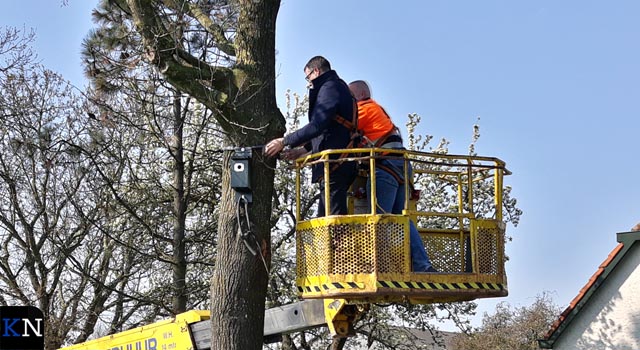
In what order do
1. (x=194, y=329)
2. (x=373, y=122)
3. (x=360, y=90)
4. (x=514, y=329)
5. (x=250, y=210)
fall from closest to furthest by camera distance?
(x=250, y=210) < (x=373, y=122) < (x=360, y=90) < (x=194, y=329) < (x=514, y=329)

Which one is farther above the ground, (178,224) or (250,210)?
(178,224)

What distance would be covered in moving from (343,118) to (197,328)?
2.90 meters

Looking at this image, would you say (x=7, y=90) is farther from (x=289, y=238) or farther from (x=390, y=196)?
(x=390, y=196)

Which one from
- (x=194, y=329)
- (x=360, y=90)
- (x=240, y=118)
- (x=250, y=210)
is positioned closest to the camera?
(x=250, y=210)

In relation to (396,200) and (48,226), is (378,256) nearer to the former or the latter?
(396,200)

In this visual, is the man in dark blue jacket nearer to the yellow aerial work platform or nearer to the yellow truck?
the yellow aerial work platform

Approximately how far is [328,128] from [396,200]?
40.3 inches

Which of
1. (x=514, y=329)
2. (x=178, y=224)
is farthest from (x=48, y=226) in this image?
(x=514, y=329)

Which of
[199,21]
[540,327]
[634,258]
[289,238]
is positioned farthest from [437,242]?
[540,327]

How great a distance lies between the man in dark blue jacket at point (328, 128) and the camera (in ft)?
29.1

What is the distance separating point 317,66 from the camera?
922cm

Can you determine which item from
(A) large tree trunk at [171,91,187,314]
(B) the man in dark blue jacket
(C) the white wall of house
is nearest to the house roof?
(C) the white wall of house

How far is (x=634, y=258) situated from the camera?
18156mm

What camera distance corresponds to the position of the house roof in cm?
1802
